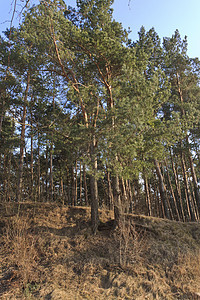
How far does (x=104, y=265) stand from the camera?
6.95m

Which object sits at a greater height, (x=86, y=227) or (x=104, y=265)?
(x=86, y=227)

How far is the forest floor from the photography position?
563 cm

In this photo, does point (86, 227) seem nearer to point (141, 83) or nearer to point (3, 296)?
point (3, 296)

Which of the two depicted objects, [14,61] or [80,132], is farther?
[14,61]

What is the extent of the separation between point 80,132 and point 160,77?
5.15 metres

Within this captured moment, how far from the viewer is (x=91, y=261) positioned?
703 cm

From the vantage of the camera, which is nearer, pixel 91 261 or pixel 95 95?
pixel 91 261

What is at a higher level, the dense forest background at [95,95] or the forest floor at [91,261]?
the dense forest background at [95,95]

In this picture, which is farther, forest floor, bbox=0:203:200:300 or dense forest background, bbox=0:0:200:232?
dense forest background, bbox=0:0:200:232

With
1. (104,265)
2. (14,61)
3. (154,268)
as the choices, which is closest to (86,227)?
(104,265)

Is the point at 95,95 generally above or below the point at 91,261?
above

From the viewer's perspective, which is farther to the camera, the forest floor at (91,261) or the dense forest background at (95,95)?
the dense forest background at (95,95)

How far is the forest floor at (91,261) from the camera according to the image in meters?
5.63

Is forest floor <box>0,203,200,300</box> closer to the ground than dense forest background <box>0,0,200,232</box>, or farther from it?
closer to the ground
